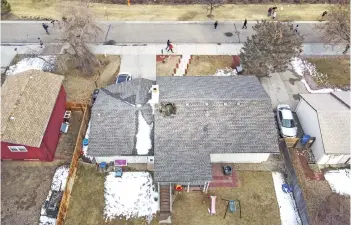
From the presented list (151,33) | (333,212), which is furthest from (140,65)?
(333,212)

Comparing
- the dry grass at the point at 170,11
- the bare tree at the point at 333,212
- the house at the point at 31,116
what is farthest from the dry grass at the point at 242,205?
the dry grass at the point at 170,11

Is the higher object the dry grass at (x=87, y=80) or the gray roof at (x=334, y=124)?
the dry grass at (x=87, y=80)

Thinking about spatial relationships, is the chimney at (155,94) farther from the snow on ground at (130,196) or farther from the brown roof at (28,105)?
the brown roof at (28,105)

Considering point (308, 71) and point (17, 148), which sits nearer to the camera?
point (17, 148)

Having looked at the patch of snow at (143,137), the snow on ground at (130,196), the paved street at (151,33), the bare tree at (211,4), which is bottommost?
the snow on ground at (130,196)

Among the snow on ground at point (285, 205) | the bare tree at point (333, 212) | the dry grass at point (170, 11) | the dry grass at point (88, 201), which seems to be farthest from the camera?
the dry grass at point (170, 11)

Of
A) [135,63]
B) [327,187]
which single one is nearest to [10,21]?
[135,63]

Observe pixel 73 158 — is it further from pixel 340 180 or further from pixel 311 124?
pixel 340 180

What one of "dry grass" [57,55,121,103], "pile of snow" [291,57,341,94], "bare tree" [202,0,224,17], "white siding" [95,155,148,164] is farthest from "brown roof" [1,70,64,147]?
"pile of snow" [291,57,341,94]
